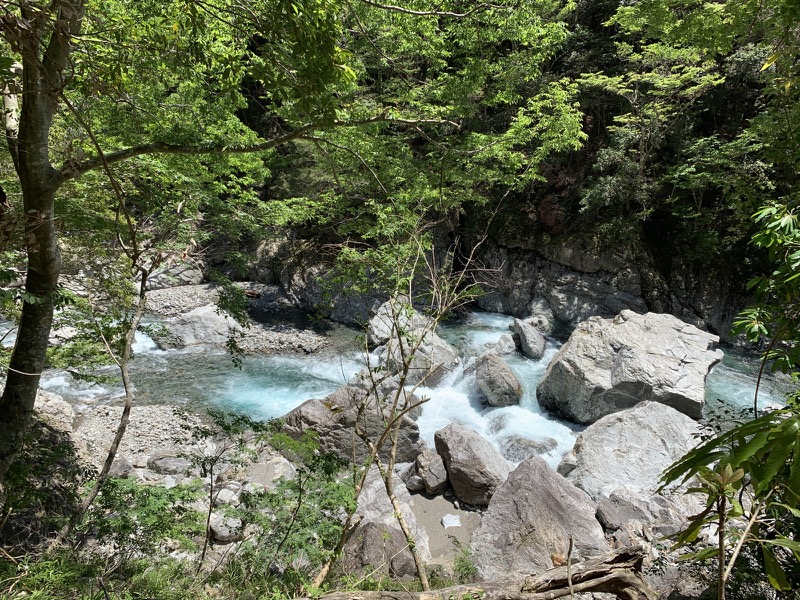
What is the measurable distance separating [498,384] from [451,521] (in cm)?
369

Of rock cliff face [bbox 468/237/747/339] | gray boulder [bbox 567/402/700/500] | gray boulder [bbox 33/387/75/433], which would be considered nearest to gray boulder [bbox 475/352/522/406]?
gray boulder [bbox 567/402/700/500]

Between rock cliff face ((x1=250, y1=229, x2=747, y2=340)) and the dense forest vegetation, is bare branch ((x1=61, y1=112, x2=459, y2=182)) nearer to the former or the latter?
the dense forest vegetation

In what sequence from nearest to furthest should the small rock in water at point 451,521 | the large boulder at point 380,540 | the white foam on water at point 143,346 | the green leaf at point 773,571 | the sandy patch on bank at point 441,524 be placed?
the green leaf at point 773,571 → the large boulder at point 380,540 → the sandy patch on bank at point 441,524 → the small rock in water at point 451,521 → the white foam on water at point 143,346

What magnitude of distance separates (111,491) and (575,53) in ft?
62.6

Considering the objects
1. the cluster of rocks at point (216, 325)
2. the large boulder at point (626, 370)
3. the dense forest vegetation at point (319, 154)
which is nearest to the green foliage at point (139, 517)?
the dense forest vegetation at point (319, 154)

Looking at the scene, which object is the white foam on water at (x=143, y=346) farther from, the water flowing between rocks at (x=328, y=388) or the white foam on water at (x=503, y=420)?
the white foam on water at (x=503, y=420)

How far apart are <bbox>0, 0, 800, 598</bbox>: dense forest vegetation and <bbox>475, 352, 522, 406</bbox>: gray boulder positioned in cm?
390

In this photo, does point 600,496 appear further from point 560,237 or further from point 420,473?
point 560,237

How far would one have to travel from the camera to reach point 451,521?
6.62 m

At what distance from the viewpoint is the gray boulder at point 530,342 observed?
1223cm

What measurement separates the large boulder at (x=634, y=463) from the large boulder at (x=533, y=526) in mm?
490

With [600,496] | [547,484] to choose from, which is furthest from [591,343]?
[547,484]

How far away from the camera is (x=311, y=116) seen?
259 cm

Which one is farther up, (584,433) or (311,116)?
(311,116)
